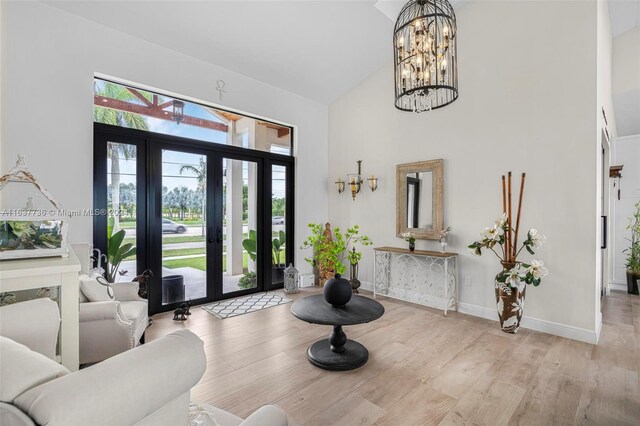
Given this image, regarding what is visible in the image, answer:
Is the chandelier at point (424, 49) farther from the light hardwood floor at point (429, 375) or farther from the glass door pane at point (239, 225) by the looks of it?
the glass door pane at point (239, 225)

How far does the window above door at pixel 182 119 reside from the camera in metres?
3.62

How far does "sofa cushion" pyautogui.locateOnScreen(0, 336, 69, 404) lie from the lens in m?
0.66

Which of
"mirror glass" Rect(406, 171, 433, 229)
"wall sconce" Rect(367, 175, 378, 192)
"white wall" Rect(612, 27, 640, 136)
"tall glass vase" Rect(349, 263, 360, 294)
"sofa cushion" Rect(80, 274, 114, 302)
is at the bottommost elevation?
"tall glass vase" Rect(349, 263, 360, 294)

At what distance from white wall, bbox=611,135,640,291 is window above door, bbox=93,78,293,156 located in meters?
5.91

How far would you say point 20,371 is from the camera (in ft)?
2.30

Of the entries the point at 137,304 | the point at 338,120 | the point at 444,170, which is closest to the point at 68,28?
the point at 137,304

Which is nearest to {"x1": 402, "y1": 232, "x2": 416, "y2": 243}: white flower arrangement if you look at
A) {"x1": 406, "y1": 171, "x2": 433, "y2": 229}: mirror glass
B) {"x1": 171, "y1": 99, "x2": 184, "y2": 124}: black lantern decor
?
{"x1": 406, "y1": 171, "x2": 433, "y2": 229}: mirror glass

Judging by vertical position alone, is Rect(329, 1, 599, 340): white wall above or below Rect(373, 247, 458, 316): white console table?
above

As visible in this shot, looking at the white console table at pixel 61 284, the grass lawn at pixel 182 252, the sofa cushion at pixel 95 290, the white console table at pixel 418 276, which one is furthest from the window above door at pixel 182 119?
the white console table at pixel 61 284

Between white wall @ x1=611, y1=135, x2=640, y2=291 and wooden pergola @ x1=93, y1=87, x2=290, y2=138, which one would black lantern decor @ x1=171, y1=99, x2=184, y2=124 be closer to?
wooden pergola @ x1=93, y1=87, x2=290, y2=138

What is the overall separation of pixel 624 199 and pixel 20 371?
7.58 metres

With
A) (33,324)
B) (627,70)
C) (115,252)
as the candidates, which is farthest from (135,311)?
(627,70)

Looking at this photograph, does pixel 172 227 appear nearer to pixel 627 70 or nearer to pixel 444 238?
pixel 444 238

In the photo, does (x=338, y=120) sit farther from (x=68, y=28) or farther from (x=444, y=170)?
(x=68, y=28)
